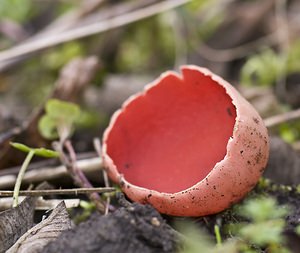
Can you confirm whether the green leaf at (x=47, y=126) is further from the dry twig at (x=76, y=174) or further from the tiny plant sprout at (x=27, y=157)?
the tiny plant sprout at (x=27, y=157)

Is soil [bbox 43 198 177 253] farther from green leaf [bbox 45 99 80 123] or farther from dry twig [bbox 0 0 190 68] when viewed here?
dry twig [bbox 0 0 190 68]

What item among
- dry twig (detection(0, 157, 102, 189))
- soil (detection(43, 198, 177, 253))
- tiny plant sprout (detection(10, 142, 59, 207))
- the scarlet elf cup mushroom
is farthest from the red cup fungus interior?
soil (detection(43, 198, 177, 253))

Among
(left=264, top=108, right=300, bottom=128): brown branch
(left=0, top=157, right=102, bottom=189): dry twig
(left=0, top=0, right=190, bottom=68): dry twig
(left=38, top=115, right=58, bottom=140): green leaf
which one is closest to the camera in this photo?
(left=0, top=157, right=102, bottom=189): dry twig

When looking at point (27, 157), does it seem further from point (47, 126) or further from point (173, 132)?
point (173, 132)

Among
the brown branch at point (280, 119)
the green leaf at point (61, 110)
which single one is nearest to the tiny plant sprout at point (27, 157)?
the green leaf at point (61, 110)

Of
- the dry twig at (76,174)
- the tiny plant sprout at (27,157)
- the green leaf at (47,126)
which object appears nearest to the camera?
the tiny plant sprout at (27,157)

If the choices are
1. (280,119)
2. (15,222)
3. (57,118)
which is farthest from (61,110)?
(280,119)

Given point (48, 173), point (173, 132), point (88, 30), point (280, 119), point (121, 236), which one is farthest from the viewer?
point (88, 30)

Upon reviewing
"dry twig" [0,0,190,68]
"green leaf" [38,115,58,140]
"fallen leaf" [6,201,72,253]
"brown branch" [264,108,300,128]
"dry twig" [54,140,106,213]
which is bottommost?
"brown branch" [264,108,300,128]
